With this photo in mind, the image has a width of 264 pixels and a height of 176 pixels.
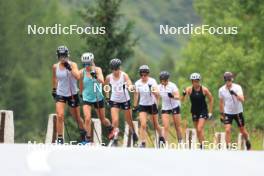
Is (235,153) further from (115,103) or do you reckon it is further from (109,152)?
(115,103)

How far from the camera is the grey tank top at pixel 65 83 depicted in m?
17.9

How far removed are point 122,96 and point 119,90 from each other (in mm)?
245

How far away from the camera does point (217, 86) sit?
4753 cm

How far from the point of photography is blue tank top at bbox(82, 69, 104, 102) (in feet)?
60.1

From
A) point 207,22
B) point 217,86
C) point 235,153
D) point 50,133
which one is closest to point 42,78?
point 207,22

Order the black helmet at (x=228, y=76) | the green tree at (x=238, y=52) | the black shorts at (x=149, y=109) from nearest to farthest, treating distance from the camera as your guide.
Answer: the black helmet at (x=228, y=76) → the black shorts at (x=149, y=109) → the green tree at (x=238, y=52)

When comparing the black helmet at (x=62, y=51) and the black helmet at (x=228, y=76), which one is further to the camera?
the black helmet at (x=228, y=76)

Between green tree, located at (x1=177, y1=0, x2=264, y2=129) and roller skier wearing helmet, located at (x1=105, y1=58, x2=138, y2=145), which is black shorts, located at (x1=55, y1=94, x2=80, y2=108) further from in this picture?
green tree, located at (x1=177, y1=0, x2=264, y2=129)

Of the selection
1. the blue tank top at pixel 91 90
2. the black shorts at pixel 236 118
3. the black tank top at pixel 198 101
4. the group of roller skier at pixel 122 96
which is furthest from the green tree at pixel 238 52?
the blue tank top at pixel 91 90

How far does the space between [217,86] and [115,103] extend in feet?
92.7

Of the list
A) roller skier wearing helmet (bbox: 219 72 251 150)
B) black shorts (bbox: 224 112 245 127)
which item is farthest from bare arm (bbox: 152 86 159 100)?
black shorts (bbox: 224 112 245 127)

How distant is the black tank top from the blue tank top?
1.97 metres

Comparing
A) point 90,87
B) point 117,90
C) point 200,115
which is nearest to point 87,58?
point 90,87

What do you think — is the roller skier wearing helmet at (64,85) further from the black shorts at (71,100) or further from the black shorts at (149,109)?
the black shorts at (149,109)
